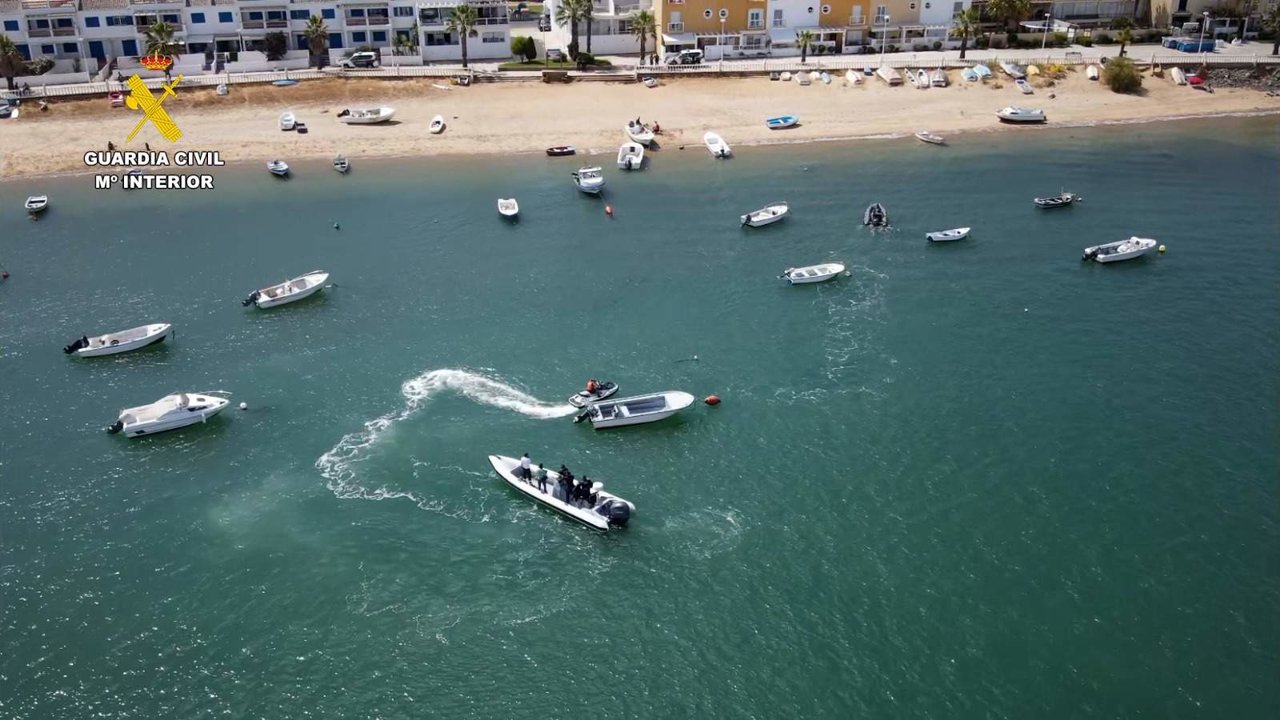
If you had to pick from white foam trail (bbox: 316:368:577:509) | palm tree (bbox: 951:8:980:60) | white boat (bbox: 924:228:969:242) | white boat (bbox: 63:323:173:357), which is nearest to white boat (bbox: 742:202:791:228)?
white boat (bbox: 924:228:969:242)

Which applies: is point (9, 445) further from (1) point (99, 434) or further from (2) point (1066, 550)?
(2) point (1066, 550)

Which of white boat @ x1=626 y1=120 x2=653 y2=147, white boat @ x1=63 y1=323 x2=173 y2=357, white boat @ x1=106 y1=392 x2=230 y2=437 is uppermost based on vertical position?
white boat @ x1=626 y1=120 x2=653 y2=147

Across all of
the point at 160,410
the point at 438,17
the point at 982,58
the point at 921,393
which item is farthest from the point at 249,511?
the point at 982,58

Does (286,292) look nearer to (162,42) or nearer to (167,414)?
(167,414)

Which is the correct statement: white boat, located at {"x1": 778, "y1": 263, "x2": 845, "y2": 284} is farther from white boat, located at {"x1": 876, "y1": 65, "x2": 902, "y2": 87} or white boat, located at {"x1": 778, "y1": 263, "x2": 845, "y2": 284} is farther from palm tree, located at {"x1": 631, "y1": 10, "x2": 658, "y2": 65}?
palm tree, located at {"x1": 631, "y1": 10, "x2": 658, "y2": 65}

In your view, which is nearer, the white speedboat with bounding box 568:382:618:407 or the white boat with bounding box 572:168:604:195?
the white speedboat with bounding box 568:382:618:407

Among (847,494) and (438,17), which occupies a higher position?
(438,17)

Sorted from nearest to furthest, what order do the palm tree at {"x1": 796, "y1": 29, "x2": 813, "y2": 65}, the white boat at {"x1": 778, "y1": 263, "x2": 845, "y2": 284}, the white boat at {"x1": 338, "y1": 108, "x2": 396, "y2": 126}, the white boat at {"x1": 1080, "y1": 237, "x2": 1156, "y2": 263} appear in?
the white boat at {"x1": 778, "y1": 263, "x2": 845, "y2": 284} → the white boat at {"x1": 1080, "y1": 237, "x2": 1156, "y2": 263} → the white boat at {"x1": 338, "y1": 108, "x2": 396, "y2": 126} → the palm tree at {"x1": 796, "y1": 29, "x2": 813, "y2": 65}
